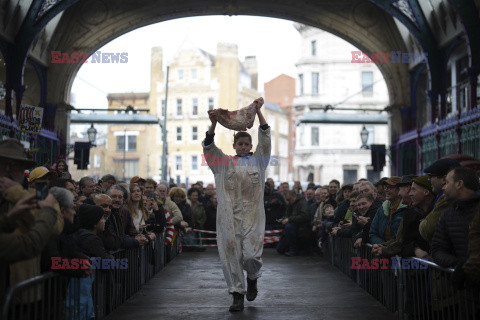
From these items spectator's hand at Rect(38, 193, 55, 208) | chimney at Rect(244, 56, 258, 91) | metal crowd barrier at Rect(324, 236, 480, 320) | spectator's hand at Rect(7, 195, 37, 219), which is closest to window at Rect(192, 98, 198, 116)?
chimney at Rect(244, 56, 258, 91)

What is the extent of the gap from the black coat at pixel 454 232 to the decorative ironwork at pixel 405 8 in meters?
14.5

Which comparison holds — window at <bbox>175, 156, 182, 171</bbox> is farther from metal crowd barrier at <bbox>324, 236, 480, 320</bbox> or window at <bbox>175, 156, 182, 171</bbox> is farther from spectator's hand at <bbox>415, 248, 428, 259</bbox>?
spectator's hand at <bbox>415, 248, 428, 259</bbox>

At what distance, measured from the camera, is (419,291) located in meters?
6.28

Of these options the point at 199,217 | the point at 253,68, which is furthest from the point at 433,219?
the point at 253,68

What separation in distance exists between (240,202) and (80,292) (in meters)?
2.25

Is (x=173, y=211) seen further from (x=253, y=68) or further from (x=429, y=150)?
(x=253, y=68)

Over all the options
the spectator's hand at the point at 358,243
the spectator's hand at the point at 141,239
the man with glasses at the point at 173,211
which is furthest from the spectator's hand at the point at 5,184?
the man with glasses at the point at 173,211

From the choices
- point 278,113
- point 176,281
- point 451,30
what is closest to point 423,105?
point 451,30

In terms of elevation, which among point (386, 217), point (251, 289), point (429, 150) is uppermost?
point (429, 150)

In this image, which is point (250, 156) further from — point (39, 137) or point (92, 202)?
point (39, 137)

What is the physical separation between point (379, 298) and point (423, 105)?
680 inches

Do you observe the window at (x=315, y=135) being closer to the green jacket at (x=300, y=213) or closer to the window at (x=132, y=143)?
the window at (x=132, y=143)

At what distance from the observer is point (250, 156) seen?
25.6 ft

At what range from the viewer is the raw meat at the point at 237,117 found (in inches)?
301
